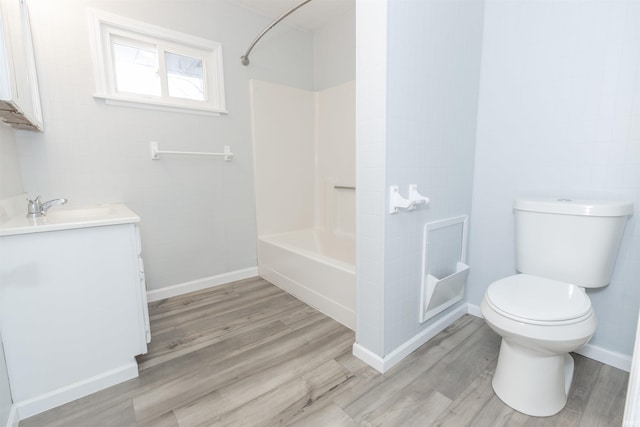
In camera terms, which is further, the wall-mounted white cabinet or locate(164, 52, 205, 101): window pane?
locate(164, 52, 205, 101): window pane

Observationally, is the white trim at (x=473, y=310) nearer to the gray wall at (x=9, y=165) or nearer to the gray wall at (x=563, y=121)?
the gray wall at (x=563, y=121)

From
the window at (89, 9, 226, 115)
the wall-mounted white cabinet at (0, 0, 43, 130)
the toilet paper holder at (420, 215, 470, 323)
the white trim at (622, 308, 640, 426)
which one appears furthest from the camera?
the window at (89, 9, 226, 115)

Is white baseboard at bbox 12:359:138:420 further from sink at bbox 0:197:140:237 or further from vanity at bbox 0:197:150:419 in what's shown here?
sink at bbox 0:197:140:237

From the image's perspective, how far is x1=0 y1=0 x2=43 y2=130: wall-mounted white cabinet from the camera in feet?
3.19

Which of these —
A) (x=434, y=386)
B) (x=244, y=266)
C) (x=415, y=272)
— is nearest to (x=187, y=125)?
(x=244, y=266)

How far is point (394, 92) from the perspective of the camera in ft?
4.16

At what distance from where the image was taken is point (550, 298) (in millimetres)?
1197

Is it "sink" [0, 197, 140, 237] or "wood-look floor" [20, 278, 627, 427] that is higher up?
"sink" [0, 197, 140, 237]

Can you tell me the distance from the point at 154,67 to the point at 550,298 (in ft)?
9.13

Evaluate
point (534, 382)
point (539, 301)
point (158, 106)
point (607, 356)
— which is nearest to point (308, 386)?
point (534, 382)

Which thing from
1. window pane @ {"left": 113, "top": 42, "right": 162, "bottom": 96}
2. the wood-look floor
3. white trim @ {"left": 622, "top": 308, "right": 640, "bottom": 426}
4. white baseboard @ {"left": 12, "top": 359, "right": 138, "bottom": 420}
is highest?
window pane @ {"left": 113, "top": 42, "right": 162, "bottom": 96}

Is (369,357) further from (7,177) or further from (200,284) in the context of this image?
(7,177)

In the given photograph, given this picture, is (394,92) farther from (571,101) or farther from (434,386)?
(434,386)

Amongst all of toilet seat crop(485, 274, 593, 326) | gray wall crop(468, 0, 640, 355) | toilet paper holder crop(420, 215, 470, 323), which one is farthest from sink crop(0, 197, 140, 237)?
gray wall crop(468, 0, 640, 355)
